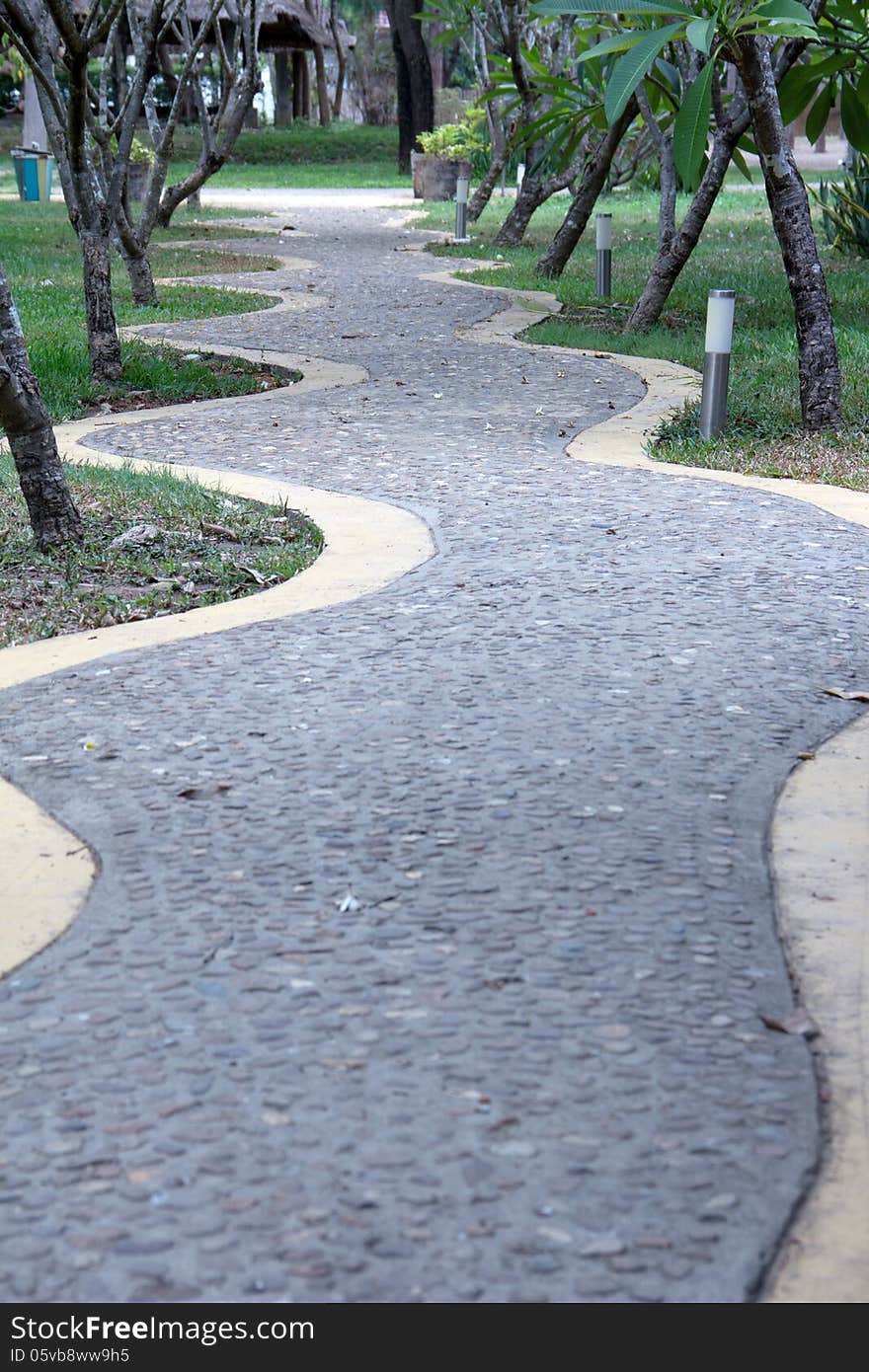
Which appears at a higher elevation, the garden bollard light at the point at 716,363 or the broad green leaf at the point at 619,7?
the broad green leaf at the point at 619,7

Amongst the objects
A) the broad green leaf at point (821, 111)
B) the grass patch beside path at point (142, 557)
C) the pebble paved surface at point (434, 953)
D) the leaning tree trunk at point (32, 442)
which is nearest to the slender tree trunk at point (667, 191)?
the broad green leaf at point (821, 111)

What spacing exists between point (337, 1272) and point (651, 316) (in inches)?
461

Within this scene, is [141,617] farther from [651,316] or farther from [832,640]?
[651,316]

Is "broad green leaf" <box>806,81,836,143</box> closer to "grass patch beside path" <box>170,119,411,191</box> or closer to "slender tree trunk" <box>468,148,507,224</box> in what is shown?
"slender tree trunk" <box>468,148,507,224</box>

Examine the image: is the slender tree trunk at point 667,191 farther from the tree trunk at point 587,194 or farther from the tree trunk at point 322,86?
the tree trunk at point 322,86

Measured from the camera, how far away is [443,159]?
2992cm

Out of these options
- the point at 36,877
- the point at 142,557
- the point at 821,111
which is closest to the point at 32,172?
the point at 821,111

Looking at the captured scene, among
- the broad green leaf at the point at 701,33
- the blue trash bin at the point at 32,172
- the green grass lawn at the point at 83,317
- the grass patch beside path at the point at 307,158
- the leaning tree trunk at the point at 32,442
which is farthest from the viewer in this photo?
the grass patch beside path at the point at 307,158

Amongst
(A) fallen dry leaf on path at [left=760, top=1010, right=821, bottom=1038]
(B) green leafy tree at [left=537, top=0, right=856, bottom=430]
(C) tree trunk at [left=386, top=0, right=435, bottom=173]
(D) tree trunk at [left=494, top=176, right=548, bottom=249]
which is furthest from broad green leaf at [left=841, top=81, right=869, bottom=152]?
(C) tree trunk at [left=386, top=0, right=435, bottom=173]

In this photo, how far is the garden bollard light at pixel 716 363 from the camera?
8406 mm

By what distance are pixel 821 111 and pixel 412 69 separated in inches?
1059

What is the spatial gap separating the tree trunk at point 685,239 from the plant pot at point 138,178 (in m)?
14.6

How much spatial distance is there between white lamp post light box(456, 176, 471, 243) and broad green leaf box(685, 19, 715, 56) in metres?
14.5

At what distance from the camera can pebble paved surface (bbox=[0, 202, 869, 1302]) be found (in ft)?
7.46
